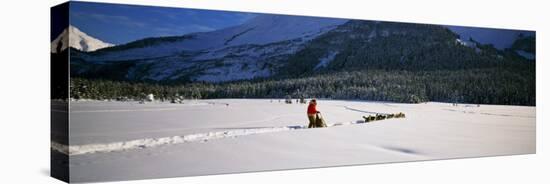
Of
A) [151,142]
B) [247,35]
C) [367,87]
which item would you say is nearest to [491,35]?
[367,87]

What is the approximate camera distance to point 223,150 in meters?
9.38

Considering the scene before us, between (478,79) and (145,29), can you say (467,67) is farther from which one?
(145,29)

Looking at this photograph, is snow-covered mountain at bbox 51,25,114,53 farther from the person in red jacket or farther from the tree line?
the person in red jacket

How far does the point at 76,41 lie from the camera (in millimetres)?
8508

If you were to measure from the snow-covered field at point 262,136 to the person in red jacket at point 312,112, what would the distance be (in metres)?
0.09

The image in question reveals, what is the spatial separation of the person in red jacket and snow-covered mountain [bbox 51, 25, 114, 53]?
3.44m

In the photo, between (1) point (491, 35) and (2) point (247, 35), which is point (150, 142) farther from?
(1) point (491, 35)

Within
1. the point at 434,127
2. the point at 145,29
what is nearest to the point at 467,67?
the point at 434,127

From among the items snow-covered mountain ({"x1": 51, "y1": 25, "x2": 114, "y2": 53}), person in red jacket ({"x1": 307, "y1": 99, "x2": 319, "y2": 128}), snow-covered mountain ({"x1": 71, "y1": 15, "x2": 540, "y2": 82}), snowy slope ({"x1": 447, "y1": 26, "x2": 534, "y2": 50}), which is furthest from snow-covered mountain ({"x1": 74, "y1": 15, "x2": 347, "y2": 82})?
snowy slope ({"x1": 447, "y1": 26, "x2": 534, "y2": 50})

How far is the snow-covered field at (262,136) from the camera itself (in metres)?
8.66

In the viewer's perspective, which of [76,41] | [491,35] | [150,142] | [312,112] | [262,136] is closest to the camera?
[76,41]

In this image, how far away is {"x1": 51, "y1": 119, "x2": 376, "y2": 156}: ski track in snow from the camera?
27.9 feet

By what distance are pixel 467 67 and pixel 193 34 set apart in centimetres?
548

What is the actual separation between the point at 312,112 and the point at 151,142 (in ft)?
9.22
